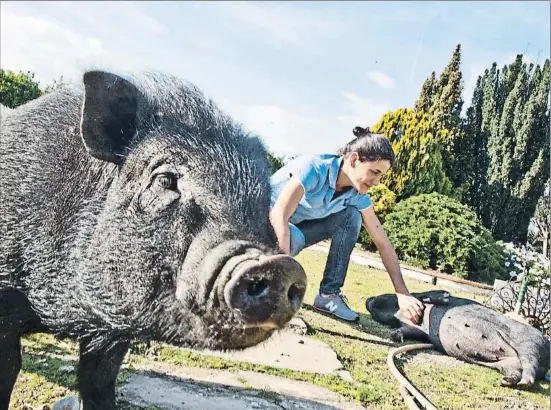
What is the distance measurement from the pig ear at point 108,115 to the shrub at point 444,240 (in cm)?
1152

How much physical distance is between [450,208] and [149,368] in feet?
38.1

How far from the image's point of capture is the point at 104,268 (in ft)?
7.02

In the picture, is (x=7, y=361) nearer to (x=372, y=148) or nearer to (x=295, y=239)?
(x=295, y=239)

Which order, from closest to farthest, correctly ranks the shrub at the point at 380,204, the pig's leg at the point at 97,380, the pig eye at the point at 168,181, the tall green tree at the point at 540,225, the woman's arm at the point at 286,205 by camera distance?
the pig eye at the point at 168,181 → the pig's leg at the point at 97,380 → the woman's arm at the point at 286,205 → the shrub at the point at 380,204 → the tall green tree at the point at 540,225

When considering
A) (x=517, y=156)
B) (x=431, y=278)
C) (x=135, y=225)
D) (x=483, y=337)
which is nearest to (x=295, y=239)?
(x=483, y=337)

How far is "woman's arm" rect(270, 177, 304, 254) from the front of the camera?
4.23m

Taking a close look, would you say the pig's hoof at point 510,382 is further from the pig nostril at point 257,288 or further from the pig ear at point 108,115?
the pig ear at point 108,115

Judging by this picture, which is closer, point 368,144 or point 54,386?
point 54,386

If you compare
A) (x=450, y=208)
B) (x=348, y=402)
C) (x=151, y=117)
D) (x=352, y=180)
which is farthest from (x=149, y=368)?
(x=450, y=208)

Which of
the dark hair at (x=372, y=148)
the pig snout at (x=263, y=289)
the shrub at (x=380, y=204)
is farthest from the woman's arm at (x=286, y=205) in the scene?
the shrub at (x=380, y=204)

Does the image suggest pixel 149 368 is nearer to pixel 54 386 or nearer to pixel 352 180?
pixel 54 386

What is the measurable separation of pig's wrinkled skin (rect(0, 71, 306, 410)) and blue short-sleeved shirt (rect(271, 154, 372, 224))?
7.61ft

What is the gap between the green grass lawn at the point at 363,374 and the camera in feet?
10.3

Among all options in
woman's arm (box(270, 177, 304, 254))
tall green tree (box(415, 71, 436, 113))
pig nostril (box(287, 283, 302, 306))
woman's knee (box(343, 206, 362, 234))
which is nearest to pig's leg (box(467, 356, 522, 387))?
woman's knee (box(343, 206, 362, 234))
